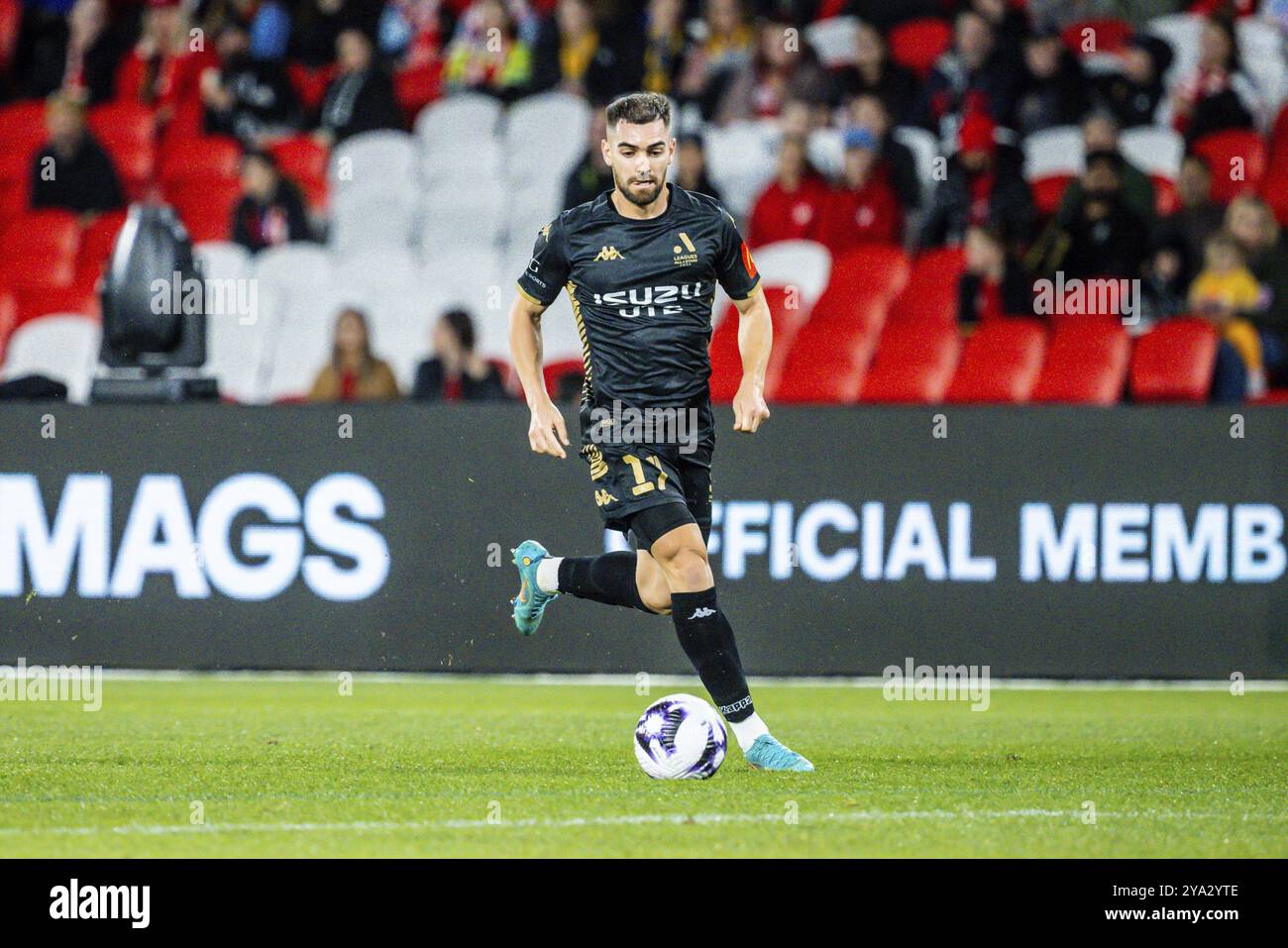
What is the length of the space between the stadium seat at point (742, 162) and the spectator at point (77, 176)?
4.23 m

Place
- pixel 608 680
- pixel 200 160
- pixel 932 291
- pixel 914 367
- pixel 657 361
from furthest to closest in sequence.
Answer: pixel 200 160 < pixel 932 291 < pixel 914 367 < pixel 608 680 < pixel 657 361

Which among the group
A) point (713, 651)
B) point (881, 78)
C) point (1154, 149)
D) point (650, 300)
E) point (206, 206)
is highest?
point (881, 78)

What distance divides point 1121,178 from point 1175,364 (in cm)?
200

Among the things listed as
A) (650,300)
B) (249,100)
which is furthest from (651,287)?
(249,100)

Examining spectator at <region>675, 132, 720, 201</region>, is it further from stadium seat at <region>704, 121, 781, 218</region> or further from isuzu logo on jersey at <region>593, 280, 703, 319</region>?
isuzu logo on jersey at <region>593, 280, 703, 319</region>

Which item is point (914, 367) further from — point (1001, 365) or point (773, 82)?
point (773, 82)

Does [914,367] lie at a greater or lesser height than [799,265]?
lesser

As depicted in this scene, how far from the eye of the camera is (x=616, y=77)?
14164 millimetres

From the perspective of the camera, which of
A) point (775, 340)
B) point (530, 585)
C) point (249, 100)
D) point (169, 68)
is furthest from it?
point (169, 68)

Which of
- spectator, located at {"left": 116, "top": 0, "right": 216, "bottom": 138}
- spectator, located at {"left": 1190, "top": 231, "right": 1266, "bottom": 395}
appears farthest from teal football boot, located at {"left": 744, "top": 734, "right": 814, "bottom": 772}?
spectator, located at {"left": 116, "top": 0, "right": 216, "bottom": 138}

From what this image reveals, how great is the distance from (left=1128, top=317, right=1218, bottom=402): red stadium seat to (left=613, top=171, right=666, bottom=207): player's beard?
4409 millimetres

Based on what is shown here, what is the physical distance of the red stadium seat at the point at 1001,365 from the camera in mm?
10828

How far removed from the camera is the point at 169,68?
15617 millimetres
